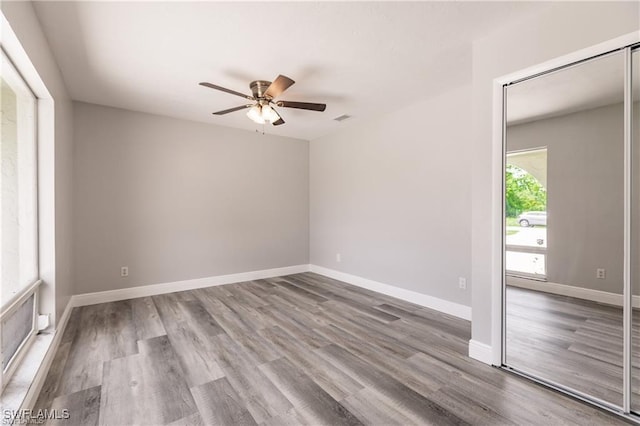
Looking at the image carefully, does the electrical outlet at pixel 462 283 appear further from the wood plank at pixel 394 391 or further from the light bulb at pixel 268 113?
the light bulb at pixel 268 113

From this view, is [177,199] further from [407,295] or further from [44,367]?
[407,295]

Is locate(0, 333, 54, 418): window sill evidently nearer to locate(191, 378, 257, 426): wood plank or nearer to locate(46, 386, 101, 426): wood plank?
locate(46, 386, 101, 426): wood plank

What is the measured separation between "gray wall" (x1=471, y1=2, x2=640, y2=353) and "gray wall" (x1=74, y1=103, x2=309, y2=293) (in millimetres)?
3516

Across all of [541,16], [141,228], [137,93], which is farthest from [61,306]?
[541,16]

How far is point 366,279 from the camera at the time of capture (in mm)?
4418

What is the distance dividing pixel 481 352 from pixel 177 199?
4107 mm

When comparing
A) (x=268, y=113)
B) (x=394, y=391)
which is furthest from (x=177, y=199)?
(x=394, y=391)

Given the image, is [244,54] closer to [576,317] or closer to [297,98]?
[297,98]

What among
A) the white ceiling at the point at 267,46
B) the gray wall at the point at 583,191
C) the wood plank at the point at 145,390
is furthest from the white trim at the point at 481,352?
the white ceiling at the point at 267,46

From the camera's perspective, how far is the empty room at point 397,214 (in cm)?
176

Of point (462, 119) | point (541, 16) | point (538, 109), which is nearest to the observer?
point (541, 16)

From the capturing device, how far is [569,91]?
1.96 meters

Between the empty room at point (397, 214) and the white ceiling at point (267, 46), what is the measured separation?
0.07 ft

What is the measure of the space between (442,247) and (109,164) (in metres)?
4.35
